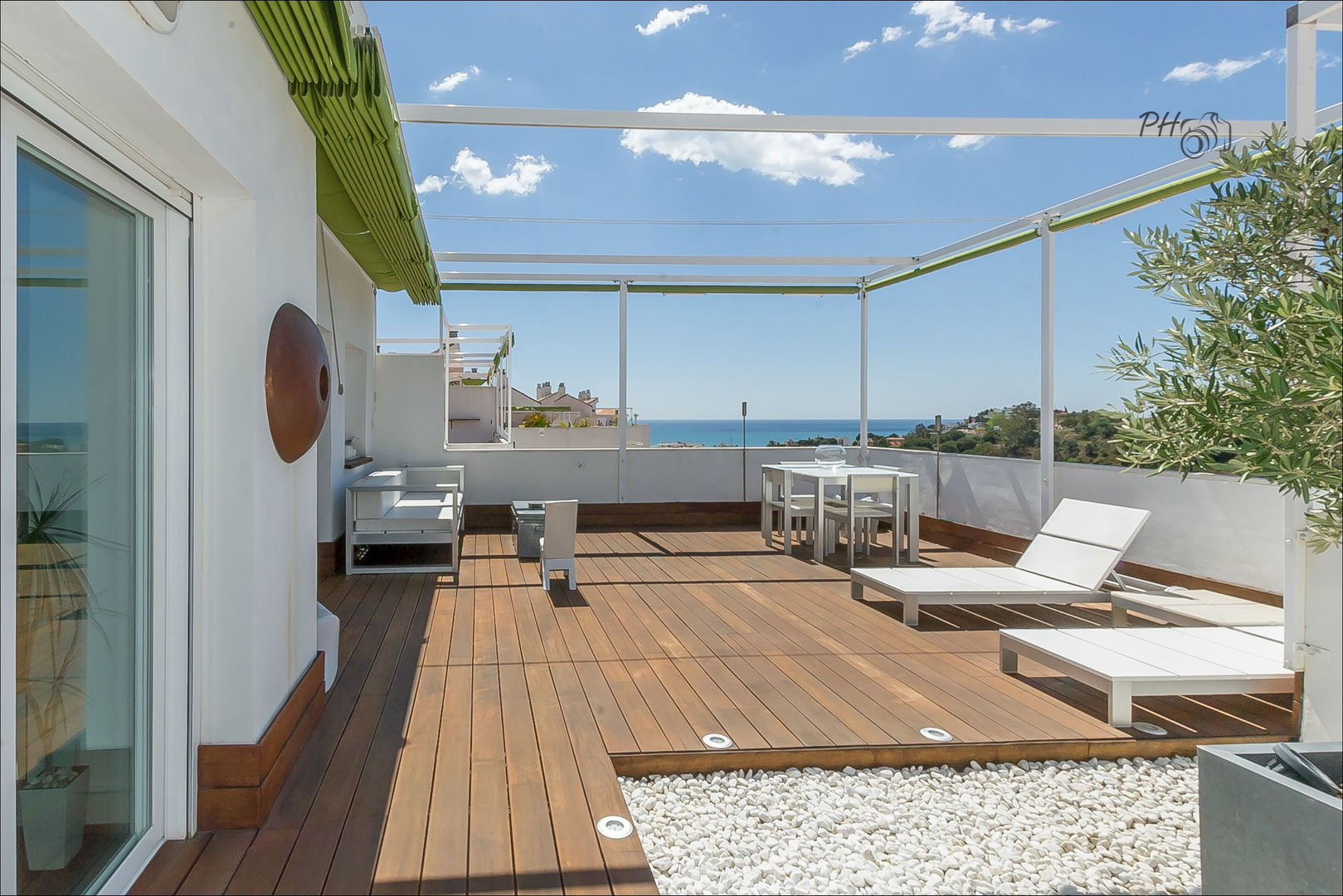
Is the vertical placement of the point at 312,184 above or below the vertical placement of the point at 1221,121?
below

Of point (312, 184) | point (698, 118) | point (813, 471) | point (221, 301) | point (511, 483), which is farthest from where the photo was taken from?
point (511, 483)

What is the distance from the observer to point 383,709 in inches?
129

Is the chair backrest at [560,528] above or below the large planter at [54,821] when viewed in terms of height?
above

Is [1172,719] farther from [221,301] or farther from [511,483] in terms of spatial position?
[511,483]

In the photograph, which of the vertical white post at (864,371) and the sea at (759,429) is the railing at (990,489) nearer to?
the vertical white post at (864,371)

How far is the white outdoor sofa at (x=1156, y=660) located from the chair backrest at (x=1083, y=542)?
847 mm

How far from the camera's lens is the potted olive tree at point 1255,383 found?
146 centimetres

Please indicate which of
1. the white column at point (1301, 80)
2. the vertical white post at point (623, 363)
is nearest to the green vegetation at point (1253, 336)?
the white column at point (1301, 80)

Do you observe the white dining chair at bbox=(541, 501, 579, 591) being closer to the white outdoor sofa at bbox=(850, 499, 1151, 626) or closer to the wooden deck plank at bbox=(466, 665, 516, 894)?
the white outdoor sofa at bbox=(850, 499, 1151, 626)

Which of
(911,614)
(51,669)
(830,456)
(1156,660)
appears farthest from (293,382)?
(830,456)

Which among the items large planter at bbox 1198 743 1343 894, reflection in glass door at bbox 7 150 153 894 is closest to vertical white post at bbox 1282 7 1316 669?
large planter at bbox 1198 743 1343 894

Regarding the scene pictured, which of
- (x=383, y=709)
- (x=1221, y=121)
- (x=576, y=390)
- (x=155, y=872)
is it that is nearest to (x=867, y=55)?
(x=1221, y=121)

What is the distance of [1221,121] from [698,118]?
288cm

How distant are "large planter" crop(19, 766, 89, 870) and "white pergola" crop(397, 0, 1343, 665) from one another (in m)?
2.96
